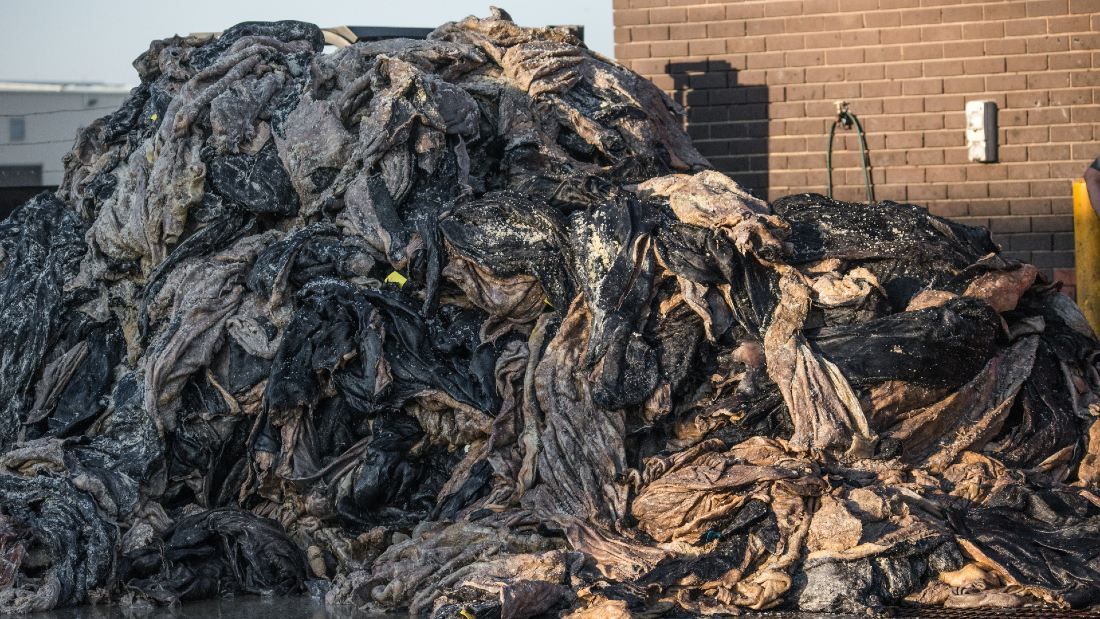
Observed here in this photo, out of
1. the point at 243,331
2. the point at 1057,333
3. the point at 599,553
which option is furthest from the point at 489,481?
the point at 1057,333

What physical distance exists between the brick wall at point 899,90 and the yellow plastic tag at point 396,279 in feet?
12.1

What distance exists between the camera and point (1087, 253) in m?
8.77

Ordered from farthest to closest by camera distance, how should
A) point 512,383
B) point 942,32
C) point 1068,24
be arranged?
point 942,32, point 1068,24, point 512,383

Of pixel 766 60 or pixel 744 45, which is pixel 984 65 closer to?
A: pixel 766 60

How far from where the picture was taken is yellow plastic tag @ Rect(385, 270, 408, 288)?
21.7 ft

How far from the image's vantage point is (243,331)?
258 inches

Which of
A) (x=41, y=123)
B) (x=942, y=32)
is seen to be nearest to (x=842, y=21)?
(x=942, y=32)

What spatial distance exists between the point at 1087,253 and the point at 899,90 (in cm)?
163

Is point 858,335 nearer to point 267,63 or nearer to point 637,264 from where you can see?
point 637,264

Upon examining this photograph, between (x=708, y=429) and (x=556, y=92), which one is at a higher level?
(x=556, y=92)

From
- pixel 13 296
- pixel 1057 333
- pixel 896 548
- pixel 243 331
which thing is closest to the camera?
pixel 896 548

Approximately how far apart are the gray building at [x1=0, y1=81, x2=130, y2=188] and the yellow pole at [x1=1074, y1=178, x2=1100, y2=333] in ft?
22.5

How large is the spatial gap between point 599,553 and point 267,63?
3565mm

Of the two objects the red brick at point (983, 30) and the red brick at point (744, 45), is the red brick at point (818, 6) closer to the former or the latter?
the red brick at point (744, 45)
